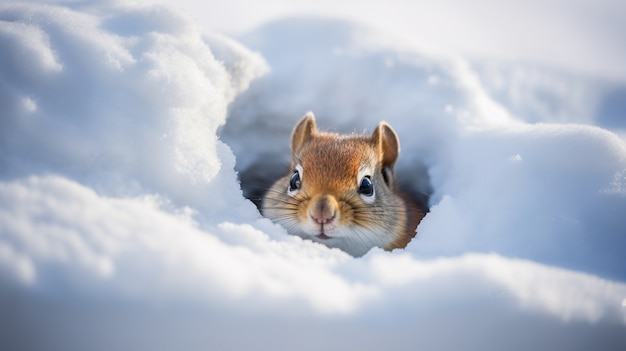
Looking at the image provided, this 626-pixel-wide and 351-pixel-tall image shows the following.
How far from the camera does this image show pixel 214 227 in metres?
1.59

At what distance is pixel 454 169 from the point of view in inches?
95.6

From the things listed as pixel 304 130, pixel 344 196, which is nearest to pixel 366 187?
pixel 344 196

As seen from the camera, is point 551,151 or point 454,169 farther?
point 454,169

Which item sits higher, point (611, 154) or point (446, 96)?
point (446, 96)

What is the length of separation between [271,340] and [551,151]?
155 centimetres

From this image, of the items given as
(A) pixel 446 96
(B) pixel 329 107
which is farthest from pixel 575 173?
(B) pixel 329 107

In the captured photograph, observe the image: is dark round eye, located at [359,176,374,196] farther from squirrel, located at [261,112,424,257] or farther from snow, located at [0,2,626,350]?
snow, located at [0,2,626,350]

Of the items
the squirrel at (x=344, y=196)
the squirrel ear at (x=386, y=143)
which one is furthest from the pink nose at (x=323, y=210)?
the squirrel ear at (x=386, y=143)

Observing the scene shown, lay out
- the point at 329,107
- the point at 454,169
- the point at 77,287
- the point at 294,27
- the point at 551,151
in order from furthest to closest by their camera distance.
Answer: the point at 294,27
the point at 329,107
the point at 454,169
the point at 551,151
the point at 77,287

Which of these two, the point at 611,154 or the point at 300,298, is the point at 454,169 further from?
the point at 300,298

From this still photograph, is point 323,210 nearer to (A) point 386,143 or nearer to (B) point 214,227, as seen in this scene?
(B) point 214,227

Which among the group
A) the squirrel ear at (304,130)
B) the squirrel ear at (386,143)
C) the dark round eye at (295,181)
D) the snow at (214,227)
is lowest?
the snow at (214,227)

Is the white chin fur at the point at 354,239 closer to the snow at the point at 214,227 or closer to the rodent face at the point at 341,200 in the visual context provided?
the rodent face at the point at 341,200

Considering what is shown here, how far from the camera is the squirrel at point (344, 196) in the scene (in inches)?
83.6
